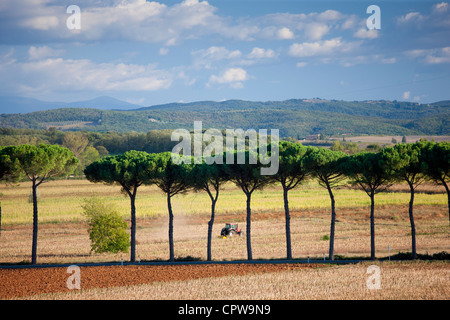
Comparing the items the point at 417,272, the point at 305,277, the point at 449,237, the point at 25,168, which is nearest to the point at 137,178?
the point at 25,168

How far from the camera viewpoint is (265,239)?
4025 cm

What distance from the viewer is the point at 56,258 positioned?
107 ft

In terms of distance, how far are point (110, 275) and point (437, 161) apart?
77.8 feet

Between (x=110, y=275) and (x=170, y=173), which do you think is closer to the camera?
(x=110, y=275)

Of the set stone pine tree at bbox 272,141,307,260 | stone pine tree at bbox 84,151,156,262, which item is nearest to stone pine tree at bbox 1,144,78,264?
stone pine tree at bbox 84,151,156,262

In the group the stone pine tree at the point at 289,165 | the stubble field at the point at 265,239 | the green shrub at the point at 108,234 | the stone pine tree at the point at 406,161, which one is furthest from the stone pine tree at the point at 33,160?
the stone pine tree at the point at 406,161

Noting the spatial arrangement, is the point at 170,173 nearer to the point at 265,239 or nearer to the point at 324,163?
the point at 324,163

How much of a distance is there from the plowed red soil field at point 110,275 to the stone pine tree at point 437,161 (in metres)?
11.4

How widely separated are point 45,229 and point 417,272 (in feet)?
130

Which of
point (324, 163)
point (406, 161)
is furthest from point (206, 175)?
point (406, 161)

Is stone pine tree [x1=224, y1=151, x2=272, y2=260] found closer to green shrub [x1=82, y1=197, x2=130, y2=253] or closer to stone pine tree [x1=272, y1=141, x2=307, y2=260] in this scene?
stone pine tree [x1=272, y1=141, x2=307, y2=260]

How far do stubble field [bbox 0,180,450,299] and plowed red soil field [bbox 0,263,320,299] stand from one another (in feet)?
2.21

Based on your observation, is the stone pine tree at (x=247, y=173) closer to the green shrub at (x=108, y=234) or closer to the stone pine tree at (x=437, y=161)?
the green shrub at (x=108, y=234)

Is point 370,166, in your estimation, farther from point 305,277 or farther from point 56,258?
point 56,258
